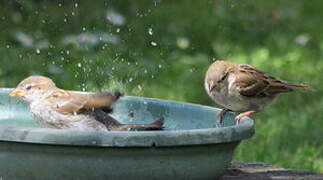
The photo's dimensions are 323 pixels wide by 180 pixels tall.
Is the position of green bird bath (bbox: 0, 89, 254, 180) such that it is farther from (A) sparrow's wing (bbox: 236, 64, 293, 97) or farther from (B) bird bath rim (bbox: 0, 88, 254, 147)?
(A) sparrow's wing (bbox: 236, 64, 293, 97)

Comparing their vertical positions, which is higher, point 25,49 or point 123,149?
point 25,49

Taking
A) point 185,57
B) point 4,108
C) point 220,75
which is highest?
point 185,57

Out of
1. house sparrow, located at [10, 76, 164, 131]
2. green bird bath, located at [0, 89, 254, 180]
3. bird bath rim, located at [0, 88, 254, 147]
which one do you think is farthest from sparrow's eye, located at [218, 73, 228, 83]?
bird bath rim, located at [0, 88, 254, 147]

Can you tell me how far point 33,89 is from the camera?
4.18 m

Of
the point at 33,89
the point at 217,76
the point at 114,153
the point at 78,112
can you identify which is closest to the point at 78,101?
the point at 78,112

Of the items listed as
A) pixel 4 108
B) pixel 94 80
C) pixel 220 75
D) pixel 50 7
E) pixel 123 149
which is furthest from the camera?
pixel 50 7

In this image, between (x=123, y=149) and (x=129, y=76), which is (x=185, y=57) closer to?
(x=129, y=76)

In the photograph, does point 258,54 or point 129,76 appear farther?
point 258,54

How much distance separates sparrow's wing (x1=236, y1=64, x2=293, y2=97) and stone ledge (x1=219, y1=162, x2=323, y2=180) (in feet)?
3.77

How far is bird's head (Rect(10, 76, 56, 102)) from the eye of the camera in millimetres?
4141

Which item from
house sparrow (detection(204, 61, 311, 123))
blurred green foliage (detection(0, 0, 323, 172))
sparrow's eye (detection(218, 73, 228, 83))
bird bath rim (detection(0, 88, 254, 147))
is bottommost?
bird bath rim (detection(0, 88, 254, 147))

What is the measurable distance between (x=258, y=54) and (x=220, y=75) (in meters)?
3.55

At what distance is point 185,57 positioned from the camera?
8.90m

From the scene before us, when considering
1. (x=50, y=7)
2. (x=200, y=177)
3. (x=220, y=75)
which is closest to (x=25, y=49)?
(x=50, y=7)
